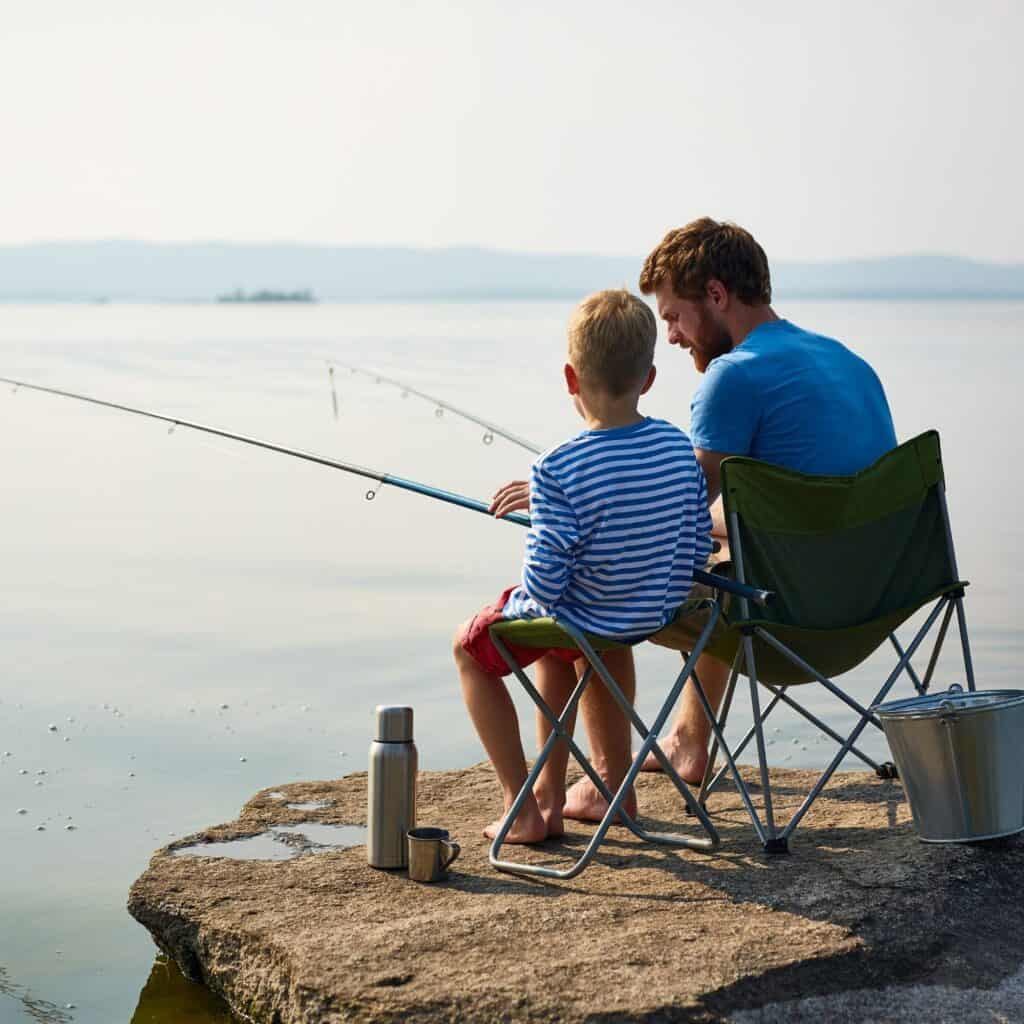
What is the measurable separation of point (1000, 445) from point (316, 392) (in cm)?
813

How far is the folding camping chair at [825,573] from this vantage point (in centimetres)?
312

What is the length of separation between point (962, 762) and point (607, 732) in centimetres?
75

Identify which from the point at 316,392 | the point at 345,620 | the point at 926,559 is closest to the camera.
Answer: the point at 926,559

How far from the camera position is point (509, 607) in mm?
3145

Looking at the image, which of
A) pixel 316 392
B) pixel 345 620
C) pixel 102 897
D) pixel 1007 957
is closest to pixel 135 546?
pixel 345 620

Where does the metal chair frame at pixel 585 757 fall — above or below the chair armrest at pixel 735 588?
below

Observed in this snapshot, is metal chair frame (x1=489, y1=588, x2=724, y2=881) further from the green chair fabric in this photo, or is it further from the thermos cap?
the thermos cap

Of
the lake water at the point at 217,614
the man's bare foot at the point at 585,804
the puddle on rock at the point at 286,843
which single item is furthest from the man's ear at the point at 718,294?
the puddle on rock at the point at 286,843

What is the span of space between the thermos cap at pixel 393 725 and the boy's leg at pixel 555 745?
0.26 m

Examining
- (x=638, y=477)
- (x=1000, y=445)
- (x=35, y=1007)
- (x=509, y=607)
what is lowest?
(x=35, y=1007)

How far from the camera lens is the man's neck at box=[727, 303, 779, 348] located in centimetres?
354

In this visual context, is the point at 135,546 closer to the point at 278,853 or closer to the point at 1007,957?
the point at 278,853

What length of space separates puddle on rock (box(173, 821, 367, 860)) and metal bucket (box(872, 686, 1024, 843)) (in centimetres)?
112

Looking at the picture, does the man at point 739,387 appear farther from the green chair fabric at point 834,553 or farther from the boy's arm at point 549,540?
the boy's arm at point 549,540
